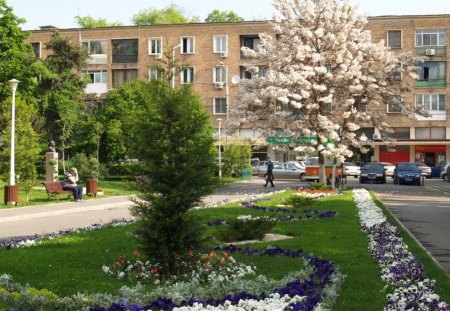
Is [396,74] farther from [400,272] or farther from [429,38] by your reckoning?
[400,272]

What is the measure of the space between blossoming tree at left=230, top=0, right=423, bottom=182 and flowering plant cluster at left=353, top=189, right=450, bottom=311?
17897mm

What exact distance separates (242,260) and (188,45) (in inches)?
2187

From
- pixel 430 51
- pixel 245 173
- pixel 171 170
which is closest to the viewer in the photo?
pixel 171 170

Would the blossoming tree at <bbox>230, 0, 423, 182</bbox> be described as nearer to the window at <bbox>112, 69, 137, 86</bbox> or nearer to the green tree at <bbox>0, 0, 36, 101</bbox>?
the green tree at <bbox>0, 0, 36, 101</bbox>

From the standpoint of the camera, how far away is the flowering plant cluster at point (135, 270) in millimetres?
8289

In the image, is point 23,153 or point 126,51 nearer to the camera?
point 23,153

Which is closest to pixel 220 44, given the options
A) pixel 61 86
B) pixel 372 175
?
pixel 61 86

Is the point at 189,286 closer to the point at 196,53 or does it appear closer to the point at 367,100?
the point at 367,100

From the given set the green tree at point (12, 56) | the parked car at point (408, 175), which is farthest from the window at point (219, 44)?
the parked car at point (408, 175)

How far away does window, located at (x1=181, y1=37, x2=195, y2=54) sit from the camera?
6356 centimetres

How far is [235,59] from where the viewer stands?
206 feet

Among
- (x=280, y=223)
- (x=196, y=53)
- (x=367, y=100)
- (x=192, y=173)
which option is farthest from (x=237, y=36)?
(x=192, y=173)

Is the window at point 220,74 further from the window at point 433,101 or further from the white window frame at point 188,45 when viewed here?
the window at point 433,101

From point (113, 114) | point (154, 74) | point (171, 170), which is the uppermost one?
point (113, 114)
